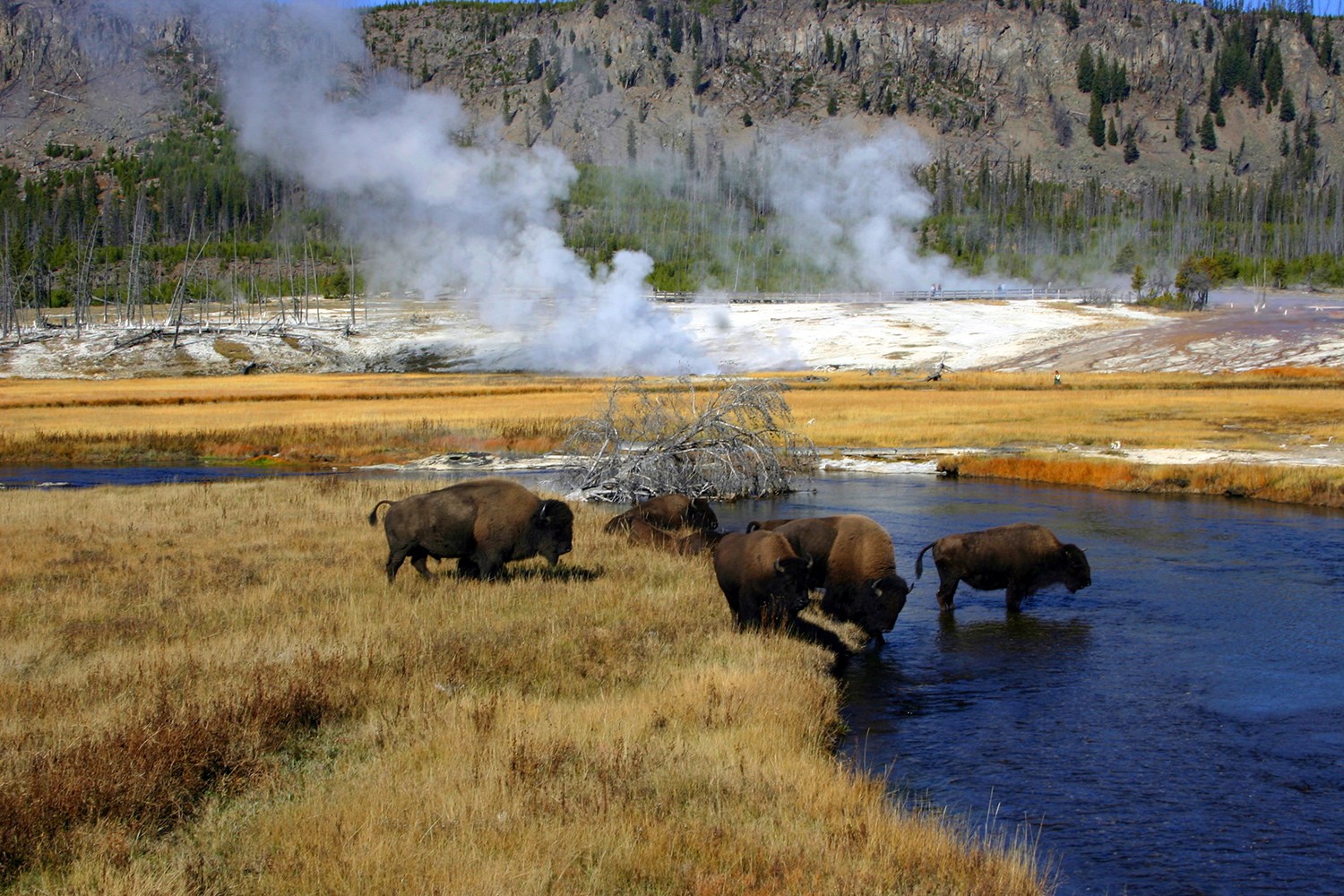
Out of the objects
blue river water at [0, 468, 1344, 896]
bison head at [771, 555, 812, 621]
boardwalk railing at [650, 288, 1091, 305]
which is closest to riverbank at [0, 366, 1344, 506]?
blue river water at [0, 468, 1344, 896]

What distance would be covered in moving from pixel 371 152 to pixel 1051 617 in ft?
270

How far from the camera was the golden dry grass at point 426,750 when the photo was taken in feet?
21.5

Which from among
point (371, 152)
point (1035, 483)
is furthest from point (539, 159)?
point (1035, 483)

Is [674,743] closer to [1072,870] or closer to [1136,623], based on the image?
[1072,870]

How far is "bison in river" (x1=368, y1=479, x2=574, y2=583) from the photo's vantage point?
49.7 feet

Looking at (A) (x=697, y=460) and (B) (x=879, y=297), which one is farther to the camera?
(B) (x=879, y=297)

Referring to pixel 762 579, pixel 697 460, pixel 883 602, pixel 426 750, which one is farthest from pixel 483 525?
pixel 697 460

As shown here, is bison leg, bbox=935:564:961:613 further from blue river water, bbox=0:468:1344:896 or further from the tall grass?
the tall grass

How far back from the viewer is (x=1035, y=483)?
34594 mm

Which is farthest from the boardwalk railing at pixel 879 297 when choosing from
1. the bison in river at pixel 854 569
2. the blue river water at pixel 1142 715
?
the bison in river at pixel 854 569

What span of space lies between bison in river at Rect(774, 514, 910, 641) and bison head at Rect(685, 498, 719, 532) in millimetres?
5974

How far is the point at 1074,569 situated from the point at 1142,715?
5.64m

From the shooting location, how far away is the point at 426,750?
8.60 metres

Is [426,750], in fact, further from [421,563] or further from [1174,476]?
[1174,476]
